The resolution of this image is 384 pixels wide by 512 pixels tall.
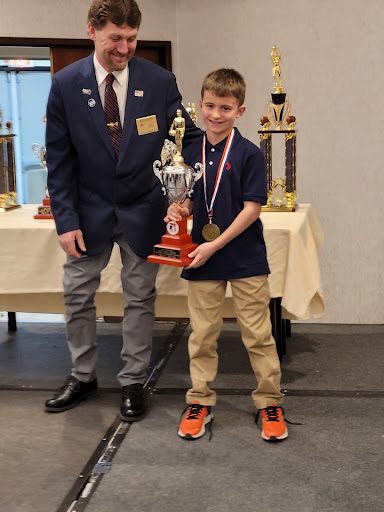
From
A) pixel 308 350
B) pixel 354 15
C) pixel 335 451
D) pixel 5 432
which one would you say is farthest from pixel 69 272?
pixel 354 15

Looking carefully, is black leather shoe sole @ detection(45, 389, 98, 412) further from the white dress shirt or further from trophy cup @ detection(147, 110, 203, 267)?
the white dress shirt

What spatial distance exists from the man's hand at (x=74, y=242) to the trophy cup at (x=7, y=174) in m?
0.93

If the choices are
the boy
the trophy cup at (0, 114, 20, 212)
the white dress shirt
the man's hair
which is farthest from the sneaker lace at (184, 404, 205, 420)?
the trophy cup at (0, 114, 20, 212)

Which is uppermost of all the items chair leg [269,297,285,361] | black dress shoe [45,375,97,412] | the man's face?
the man's face

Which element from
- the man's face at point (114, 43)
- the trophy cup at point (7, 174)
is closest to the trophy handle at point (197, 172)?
the man's face at point (114, 43)

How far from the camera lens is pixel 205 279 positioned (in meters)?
2.35

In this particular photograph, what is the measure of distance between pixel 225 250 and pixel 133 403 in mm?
685

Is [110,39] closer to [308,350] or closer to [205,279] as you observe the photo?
[205,279]

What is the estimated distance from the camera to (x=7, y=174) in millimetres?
3357

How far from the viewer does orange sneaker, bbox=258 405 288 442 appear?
2355 millimetres

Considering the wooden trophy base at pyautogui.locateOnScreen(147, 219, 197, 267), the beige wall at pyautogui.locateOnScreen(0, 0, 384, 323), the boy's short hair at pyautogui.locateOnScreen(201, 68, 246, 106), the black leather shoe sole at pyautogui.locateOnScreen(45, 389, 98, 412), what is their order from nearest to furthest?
the boy's short hair at pyautogui.locateOnScreen(201, 68, 246, 106)
the wooden trophy base at pyautogui.locateOnScreen(147, 219, 197, 267)
the black leather shoe sole at pyautogui.locateOnScreen(45, 389, 98, 412)
the beige wall at pyautogui.locateOnScreen(0, 0, 384, 323)

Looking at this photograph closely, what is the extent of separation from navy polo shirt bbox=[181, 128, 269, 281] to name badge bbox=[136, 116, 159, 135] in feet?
0.56

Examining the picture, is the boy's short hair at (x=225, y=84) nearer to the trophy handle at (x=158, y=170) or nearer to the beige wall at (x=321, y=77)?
the trophy handle at (x=158, y=170)

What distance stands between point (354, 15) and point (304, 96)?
0.47 m
